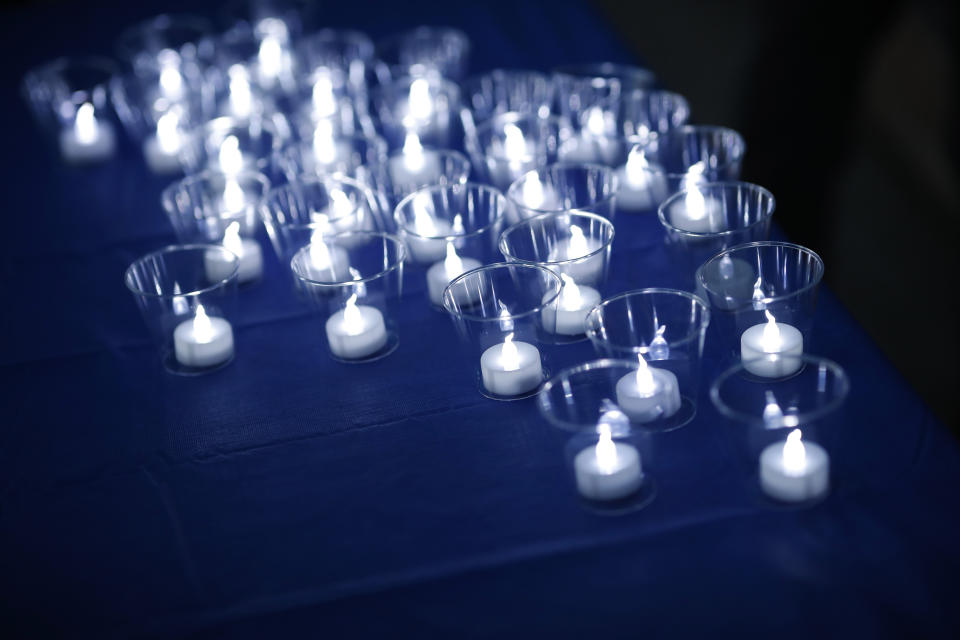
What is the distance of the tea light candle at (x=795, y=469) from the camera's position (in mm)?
1095

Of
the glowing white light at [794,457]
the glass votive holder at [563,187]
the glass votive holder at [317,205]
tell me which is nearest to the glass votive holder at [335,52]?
the glass votive holder at [317,205]

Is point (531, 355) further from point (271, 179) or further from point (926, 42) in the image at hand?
point (926, 42)

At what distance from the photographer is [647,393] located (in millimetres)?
1213

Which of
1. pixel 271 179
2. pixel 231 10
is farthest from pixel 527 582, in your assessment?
pixel 231 10

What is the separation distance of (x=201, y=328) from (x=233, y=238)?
9.0 inches

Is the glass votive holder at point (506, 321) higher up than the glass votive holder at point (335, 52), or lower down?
lower down

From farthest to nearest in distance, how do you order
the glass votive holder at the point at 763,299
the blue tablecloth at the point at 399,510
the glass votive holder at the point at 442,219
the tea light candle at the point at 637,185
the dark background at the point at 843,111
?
the dark background at the point at 843,111, the tea light candle at the point at 637,185, the glass votive holder at the point at 442,219, the glass votive holder at the point at 763,299, the blue tablecloth at the point at 399,510

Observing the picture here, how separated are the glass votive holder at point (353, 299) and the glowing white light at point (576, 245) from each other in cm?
24

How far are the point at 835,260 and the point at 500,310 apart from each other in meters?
2.04

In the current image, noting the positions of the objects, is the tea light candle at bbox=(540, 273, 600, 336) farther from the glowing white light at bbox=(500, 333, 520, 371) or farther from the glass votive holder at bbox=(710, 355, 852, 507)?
the glass votive holder at bbox=(710, 355, 852, 507)

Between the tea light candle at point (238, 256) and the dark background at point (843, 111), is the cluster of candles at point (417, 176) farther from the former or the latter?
the dark background at point (843, 111)

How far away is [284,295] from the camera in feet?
5.43

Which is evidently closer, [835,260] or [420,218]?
[420,218]

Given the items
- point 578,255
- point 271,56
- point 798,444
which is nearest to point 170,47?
point 271,56
